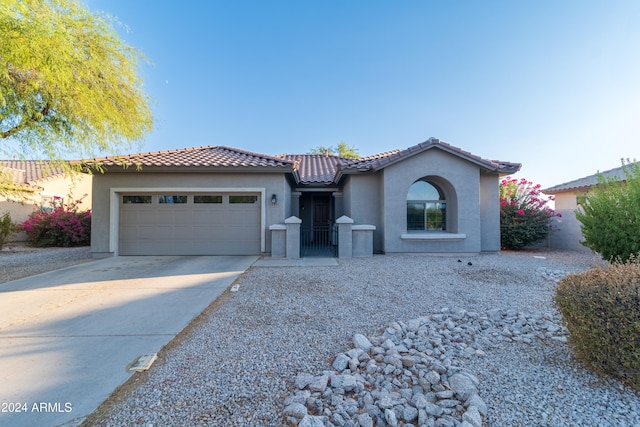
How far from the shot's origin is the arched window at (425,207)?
11.6m

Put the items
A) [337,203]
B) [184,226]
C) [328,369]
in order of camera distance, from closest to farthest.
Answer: [328,369]
[184,226]
[337,203]

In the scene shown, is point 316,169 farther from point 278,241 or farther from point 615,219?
point 615,219

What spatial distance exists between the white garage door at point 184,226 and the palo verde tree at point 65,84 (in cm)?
329

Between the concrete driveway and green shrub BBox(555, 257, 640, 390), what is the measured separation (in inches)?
189

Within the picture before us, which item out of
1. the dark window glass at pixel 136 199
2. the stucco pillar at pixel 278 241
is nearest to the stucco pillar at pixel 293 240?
the stucco pillar at pixel 278 241

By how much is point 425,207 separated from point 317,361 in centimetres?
993

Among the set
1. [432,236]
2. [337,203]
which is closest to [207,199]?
[337,203]

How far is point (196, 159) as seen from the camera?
11133mm

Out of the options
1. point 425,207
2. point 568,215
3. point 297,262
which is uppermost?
point 425,207

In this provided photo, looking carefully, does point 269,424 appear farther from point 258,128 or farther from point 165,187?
point 258,128

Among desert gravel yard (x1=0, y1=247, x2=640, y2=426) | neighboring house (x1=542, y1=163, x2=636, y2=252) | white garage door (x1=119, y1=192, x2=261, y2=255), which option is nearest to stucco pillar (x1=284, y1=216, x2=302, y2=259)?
white garage door (x1=119, y1=192, x2=261, y2=255)

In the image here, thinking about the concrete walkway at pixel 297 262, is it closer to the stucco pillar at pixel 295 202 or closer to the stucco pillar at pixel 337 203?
the stucco pillar at pixel 337 203

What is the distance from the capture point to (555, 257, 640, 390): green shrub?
100 inches

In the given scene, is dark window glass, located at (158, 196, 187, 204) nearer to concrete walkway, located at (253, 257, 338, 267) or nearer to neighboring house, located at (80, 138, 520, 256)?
neighboring house, located at (80, 138, 520, 256)
